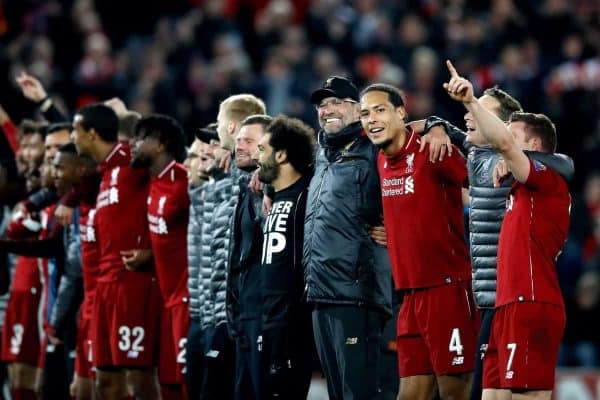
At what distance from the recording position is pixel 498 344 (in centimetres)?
762

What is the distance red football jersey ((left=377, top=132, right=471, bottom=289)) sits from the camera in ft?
26.7

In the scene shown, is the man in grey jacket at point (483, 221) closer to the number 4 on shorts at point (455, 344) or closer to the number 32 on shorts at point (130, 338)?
the number 4 on shorts at point (455, 344)

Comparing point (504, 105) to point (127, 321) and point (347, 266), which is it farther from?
point (127, 321)

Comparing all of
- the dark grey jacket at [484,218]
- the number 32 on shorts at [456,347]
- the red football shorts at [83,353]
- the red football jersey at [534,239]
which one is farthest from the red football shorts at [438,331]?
the red football shorts at [83,353]

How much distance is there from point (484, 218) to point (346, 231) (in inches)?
32.9

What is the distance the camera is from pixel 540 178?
7555 millimetres

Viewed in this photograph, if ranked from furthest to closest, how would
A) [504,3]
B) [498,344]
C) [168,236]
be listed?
1. [504,3]
2. [168,236]
3. [498,344]

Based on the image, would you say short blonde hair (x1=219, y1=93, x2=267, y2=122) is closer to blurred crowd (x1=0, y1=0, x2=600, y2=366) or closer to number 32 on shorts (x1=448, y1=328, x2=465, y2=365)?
number 32 on shorts (x1=448, y1=328, x2=465, y2=365)

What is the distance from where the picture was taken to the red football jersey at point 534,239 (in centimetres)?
755

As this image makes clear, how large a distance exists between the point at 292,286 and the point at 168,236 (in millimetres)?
1863

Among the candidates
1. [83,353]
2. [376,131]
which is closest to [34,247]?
[83,353]

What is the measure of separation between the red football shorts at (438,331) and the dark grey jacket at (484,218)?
0.48 ft

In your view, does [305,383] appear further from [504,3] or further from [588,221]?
[504,3]

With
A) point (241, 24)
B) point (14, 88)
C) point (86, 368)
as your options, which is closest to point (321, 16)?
point (241, 24)
